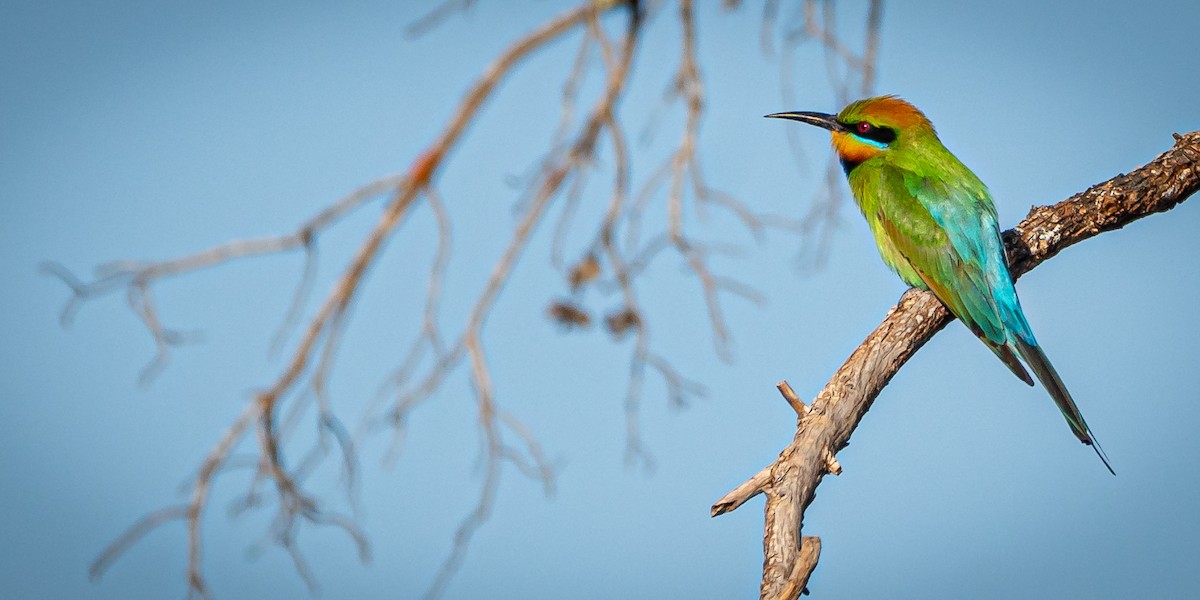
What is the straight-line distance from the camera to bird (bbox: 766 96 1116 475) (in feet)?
12.2

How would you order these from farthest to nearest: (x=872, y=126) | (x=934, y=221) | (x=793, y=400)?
(x=872, y=126)
(x=934, y=221)
(x=793, y=400)

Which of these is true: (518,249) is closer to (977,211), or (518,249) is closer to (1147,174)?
(977,211)

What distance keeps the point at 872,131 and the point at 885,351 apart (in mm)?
1621

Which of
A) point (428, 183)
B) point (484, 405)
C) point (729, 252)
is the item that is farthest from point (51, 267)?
point (729, 252)

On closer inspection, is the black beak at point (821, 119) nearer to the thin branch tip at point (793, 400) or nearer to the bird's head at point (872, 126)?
the bird's head at point (872, 126)

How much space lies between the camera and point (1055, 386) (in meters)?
3.42

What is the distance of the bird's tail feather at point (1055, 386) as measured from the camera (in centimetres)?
324

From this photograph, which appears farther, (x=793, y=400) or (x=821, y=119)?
(x=821, y=119)

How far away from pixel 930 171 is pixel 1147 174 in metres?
0.80

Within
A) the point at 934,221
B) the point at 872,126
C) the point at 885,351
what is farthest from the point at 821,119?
the point at 885,351

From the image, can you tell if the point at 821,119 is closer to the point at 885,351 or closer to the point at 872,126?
the point at 872,126

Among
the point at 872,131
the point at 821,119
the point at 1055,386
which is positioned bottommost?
the point at 1055,386

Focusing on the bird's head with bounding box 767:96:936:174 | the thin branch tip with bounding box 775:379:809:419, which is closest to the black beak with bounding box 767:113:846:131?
the bird's head with bounding box 767:96:936:174

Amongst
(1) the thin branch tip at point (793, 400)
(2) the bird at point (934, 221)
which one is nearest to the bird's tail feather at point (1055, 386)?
(2) the bird at point (934, 221)
